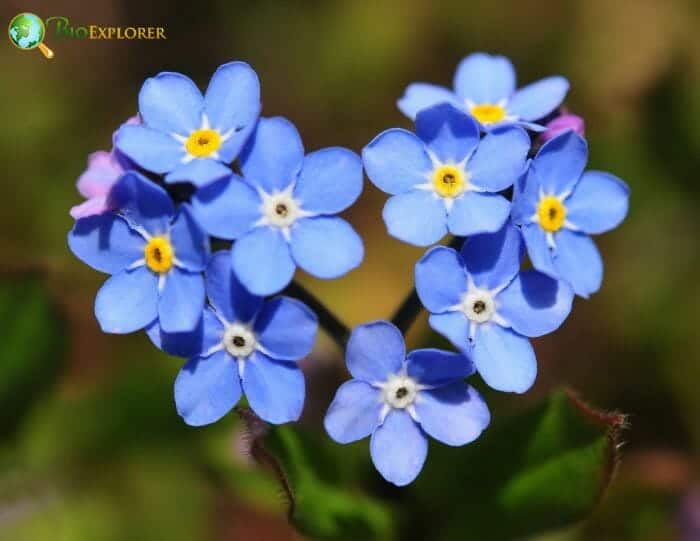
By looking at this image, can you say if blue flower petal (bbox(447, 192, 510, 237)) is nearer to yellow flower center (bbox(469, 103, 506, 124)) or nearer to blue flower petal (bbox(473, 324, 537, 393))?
blue flower petal (bbox(473, 324, 537, 393))

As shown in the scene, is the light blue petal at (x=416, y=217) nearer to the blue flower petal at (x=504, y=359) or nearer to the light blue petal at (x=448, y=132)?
the light blue petal at (x=448, y=132)

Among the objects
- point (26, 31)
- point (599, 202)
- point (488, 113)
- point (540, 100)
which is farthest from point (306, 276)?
point (599, 202)

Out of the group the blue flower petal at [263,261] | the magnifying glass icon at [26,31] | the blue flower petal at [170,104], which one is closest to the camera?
the blue flower petal at [263,261]

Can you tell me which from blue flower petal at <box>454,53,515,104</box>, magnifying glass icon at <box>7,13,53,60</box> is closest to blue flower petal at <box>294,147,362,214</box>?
blue flower petal at <box>454,53,515,104</box>

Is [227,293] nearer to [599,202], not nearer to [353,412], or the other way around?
[353,412]

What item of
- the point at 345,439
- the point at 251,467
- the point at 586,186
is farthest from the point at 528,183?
the point at 251,467

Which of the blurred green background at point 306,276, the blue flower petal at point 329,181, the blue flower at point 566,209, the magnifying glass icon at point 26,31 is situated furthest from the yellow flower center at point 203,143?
the magnifying glass icon at point 26,31
